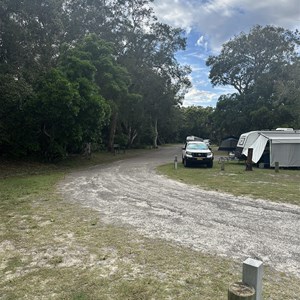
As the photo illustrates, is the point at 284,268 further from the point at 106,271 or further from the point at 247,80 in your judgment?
the point at 247,80

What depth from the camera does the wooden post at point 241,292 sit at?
2.01m

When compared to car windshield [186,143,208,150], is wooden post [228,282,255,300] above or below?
below

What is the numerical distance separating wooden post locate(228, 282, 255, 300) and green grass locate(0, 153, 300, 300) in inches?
42.3

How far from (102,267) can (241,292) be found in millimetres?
2227

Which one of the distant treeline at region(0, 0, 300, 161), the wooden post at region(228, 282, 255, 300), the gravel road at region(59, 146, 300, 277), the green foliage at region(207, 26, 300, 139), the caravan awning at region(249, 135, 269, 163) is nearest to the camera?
the wooden post at region(228, 282, 255, 300)

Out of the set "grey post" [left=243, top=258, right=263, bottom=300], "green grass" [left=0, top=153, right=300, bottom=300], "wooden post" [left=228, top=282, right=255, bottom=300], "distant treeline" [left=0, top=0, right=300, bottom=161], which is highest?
"distant treeline" [left=0, top=0, right=300, bottom=161]

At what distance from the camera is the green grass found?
3.17 meters

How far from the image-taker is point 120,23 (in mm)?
27719

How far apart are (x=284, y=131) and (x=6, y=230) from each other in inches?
718

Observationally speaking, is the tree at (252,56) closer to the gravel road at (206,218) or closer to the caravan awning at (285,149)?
the caravan awning at (285,149)

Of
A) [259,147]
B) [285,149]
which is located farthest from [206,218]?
[259,147]

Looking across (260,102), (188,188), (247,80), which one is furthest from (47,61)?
(247,80)

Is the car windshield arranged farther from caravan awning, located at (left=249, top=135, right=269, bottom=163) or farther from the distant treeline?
the distant treeline

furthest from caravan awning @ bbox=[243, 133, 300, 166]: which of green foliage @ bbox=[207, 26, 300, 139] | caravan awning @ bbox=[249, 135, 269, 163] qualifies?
green foliage @ bbox=[207, 26, 300, 139]
